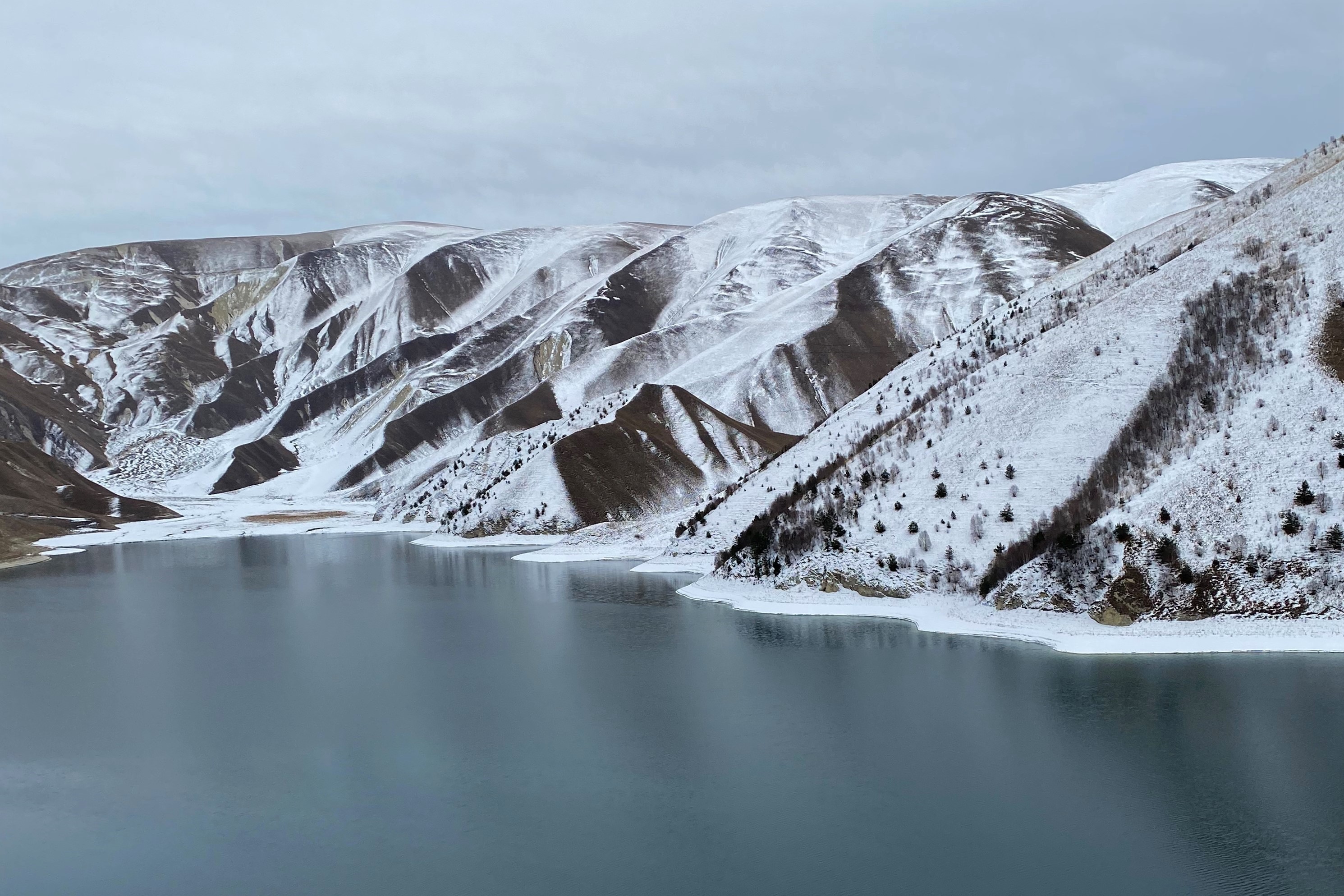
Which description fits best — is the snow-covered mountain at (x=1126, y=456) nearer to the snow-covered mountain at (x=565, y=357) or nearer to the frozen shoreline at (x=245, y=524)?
the snow-covered mountain at (x=565, y=357)

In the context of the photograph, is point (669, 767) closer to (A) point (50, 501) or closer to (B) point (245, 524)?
(B) point (245, 524)

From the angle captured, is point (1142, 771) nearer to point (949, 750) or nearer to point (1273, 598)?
point (949, 750)

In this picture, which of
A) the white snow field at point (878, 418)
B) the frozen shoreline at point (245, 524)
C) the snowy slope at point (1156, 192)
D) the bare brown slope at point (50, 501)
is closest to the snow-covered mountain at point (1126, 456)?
the white snow field at point (878, 418)

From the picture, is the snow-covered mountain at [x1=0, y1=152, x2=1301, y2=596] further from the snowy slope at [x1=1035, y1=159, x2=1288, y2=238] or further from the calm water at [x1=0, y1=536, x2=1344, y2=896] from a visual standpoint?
the calm water at [x1=0, y1=536, x2=1344, y2=896]

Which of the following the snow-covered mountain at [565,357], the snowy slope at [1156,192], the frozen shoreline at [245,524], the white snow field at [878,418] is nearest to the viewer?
the white snow field at [878,418]

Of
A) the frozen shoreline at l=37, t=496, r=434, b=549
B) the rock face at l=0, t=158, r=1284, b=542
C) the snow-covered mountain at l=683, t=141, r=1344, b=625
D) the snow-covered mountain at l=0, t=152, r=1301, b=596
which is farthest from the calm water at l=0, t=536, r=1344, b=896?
the frozen shoreline at l=37, t=496, r=434, b=549

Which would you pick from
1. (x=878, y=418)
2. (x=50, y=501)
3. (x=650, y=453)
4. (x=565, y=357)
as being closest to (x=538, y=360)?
(x=565, y=357)
